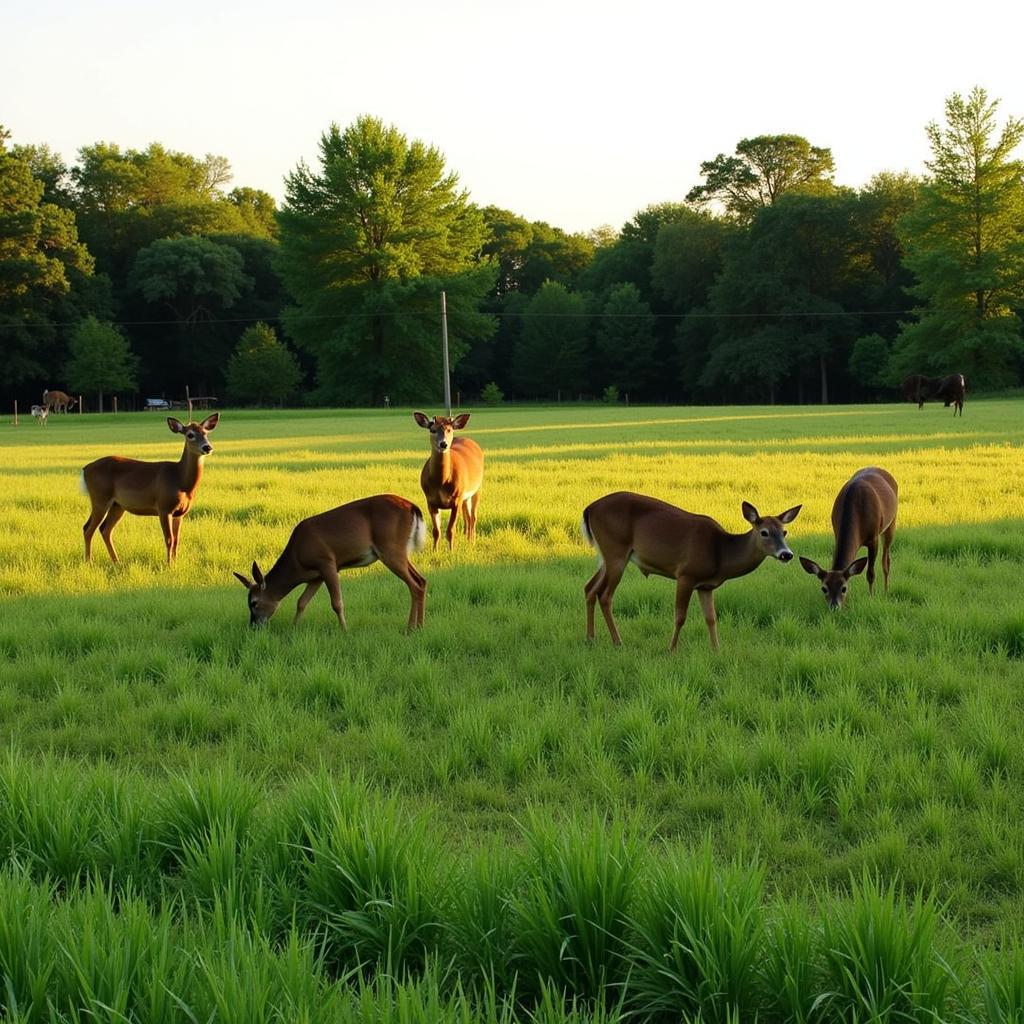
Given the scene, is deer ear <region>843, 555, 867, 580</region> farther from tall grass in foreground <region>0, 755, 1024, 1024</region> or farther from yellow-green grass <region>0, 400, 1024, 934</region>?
tall grass in foreground <region>0, 755, 1024, 1024</region>

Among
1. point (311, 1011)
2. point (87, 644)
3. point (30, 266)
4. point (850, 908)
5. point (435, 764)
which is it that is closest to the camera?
point (311, 1011)

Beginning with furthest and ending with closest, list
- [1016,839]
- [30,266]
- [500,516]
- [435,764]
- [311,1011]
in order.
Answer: [30,266] < [500,516] < [435,764] < [1016,839] < [311,1011]

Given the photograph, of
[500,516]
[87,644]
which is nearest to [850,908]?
[87,644]

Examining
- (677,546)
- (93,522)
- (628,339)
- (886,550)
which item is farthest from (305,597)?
(628,339)

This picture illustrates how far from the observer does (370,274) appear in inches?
3095

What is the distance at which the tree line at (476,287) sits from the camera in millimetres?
70938

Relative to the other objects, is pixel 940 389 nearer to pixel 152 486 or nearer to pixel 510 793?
pixel 152 486

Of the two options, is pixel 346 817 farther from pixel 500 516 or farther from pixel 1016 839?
pixel 500 516

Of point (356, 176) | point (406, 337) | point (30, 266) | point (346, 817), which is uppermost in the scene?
point (356, 176)

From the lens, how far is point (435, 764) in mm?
5043

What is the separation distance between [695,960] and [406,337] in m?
75.3

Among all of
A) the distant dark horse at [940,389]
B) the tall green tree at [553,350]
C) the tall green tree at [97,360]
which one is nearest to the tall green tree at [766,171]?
the tall green tree at [553,350]

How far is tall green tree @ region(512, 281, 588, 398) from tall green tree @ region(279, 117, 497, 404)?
15358 millimetres

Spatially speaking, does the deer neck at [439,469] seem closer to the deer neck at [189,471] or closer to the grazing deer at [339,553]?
the deer neck at [189,471]
